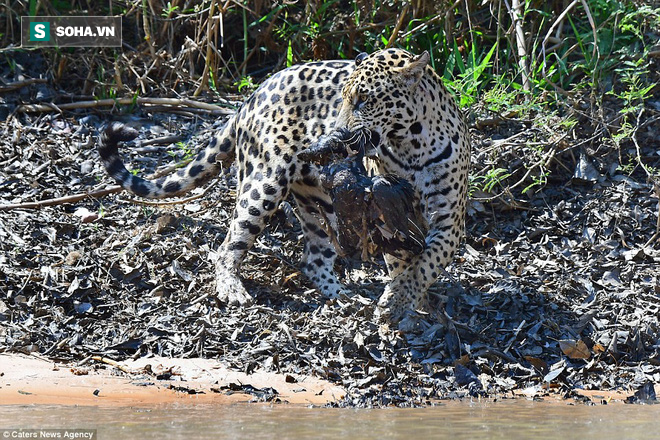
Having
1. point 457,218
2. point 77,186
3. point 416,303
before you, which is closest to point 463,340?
point 416,303

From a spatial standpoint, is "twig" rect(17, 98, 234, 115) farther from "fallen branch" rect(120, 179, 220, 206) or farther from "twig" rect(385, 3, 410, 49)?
"twig" rect(385, 3, 410, 49)

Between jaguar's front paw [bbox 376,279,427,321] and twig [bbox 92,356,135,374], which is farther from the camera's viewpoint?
jaguar's front paw [bbox 376,279,427,321]

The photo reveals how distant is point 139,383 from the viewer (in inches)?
217

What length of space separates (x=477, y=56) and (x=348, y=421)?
5.46 metres

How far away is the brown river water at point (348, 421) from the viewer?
4.39 meters

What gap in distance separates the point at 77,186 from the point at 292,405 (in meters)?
4.16

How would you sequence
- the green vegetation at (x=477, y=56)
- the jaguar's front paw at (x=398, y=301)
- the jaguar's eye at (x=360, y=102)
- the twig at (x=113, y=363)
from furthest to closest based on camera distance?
the green vegetation at (x=477, y=56) → the jaguar's eye at (x=360, y=102) → the jaguar's front paw at (x=398, y=301) → the twig at (x=113, y=363)

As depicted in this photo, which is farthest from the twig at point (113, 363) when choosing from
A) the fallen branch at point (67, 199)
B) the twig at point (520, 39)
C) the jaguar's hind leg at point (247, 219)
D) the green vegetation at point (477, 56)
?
the twig at point (520, 39)

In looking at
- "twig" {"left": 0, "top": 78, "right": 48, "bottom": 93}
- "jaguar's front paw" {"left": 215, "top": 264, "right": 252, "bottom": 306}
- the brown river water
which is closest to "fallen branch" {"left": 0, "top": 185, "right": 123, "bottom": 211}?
"jaguar's front paw" {"left": 215, "top": 264, "right": 252, "bottom": 306}

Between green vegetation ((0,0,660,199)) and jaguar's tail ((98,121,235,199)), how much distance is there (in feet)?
4.58

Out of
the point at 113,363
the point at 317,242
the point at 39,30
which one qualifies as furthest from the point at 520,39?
the point at 113,363

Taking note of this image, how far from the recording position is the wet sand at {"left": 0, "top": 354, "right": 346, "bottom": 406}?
204 inches

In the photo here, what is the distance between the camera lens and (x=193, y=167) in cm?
751

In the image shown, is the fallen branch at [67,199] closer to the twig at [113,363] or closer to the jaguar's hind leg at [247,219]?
the jaguar's hind leg at [247,219]
